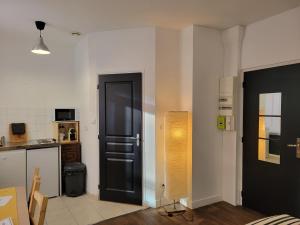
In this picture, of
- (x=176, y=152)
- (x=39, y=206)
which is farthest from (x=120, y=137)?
(x=39, y=206)

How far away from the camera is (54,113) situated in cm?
421

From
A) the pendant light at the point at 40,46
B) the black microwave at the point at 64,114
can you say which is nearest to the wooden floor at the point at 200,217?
the black microwave at the point at 64,114

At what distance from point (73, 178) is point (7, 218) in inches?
92.1

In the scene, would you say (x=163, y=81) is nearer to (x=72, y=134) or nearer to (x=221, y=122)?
(x=221, y=122)

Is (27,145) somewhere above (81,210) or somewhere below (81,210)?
above

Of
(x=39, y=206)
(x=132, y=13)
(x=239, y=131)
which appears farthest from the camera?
(x=239, y=131)

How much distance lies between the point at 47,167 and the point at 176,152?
7.08 ft

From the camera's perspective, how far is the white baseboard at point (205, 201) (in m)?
3.38

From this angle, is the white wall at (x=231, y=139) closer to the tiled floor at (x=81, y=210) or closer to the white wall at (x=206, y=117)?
the white wall at (x=206, y=117)

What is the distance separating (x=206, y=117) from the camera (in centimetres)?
346

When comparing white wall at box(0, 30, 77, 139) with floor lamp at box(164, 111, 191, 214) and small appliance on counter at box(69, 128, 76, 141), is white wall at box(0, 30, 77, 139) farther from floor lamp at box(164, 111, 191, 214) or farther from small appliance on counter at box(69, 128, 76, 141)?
floor lamp at box(164, 111, 191, 214)

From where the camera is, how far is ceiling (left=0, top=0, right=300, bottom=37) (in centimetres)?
257

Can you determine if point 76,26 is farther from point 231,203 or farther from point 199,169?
point 231,203

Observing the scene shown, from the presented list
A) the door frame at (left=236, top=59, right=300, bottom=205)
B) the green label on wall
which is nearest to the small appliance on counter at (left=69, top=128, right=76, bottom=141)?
the green label on wall
